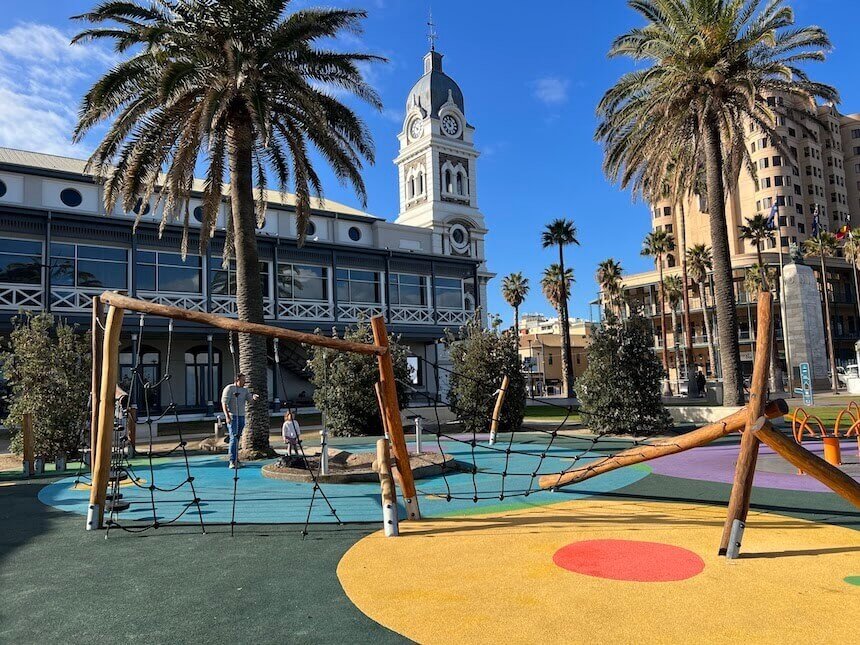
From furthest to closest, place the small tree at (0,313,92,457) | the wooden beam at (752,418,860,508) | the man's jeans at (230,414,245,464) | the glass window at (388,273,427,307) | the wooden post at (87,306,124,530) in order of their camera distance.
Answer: the glass window at (388,273,427,307) → the small tree at (0,313,92,457) → the man's jeans at (230,414,245,464) → the wooden post at (87,306,124,530) → the wooden beam at (752,418,860,508)

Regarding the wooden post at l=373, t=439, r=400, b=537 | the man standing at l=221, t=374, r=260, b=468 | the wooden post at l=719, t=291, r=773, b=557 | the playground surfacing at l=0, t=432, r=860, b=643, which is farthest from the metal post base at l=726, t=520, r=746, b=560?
the man standing at l=221, t=374, r=260, b=468

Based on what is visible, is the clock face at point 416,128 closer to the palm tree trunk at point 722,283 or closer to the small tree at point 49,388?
the palm tree trunk at point 722,283

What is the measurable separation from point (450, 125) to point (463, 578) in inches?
2117

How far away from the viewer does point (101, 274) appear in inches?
1092

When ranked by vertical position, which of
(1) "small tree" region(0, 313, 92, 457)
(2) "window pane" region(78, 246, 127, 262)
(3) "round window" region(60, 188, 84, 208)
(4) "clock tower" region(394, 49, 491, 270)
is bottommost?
(1) "small tree" region(0, 313, 92, 457)

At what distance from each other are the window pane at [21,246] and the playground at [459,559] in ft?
63.3

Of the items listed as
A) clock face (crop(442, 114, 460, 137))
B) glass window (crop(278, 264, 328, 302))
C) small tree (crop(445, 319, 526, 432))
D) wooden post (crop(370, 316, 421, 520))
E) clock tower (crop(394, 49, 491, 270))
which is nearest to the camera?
wooden post (crop(370, 316, 421, 520))

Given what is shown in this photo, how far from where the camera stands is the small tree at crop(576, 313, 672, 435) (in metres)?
18.0

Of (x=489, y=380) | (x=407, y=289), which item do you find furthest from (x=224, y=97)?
(x=407, y=289)

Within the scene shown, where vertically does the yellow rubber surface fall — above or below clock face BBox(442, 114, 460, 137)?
below

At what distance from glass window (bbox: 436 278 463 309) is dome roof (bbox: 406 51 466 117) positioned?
22349 millimetres

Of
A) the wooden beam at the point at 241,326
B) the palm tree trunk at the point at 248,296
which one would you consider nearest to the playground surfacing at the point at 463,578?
the wooden beam at the point at 241,326

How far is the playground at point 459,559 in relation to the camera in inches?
182

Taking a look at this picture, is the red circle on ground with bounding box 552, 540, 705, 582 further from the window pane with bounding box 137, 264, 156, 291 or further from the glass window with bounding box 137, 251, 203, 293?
the window pane with bounding box 137, 264, 156, 291
